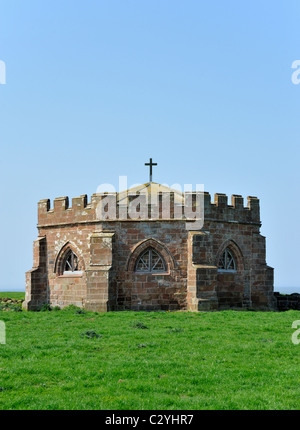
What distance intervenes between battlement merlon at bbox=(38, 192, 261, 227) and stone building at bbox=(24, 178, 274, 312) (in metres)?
0.04

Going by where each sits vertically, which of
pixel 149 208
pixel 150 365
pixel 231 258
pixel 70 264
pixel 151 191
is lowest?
pixel 150 365

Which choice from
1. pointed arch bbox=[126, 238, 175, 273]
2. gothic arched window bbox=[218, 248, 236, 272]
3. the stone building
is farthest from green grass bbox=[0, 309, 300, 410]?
gothic arched window bbox=[218, 248, 236, 272]

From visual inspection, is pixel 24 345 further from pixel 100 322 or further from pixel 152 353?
Result: pixel 100 322

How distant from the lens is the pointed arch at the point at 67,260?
23938 mm

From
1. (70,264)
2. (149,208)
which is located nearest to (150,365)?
(149,208)

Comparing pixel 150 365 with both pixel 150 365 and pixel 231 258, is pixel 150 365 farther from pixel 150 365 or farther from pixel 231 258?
pixel 231 258

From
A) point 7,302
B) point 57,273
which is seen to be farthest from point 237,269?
point 7,302

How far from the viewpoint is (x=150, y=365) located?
11.1 metres

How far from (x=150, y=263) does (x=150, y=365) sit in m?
11.5

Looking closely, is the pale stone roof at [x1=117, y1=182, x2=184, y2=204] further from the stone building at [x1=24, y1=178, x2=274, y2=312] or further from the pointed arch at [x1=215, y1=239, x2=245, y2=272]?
the pointed arch at [x1=215, y1=239, x2=245, y2=272]

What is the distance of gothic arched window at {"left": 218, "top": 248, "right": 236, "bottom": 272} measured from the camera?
23.8 meters

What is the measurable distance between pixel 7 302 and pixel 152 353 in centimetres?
1683

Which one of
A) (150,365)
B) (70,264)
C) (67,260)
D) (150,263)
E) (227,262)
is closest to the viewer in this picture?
(150,365)
